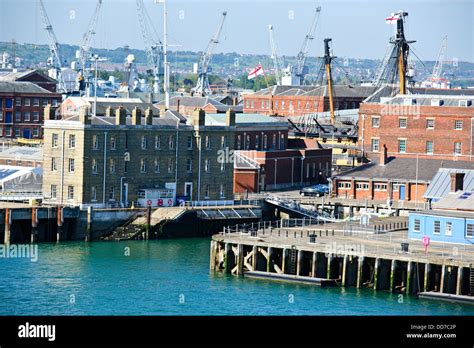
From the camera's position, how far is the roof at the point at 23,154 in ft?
340

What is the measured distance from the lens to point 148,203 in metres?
91.2

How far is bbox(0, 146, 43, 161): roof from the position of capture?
104 m

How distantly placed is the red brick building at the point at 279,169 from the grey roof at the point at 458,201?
27407mm

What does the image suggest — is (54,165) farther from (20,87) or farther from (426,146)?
(20,87)

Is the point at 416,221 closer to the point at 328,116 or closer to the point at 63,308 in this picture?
the point at 63,308

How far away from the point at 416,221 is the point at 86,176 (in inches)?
875

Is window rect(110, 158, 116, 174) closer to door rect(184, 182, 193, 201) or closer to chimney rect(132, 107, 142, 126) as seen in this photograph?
chimney rect(132, 107, 142, 126)

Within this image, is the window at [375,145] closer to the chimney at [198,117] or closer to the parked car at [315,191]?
the parked car at [315,191]

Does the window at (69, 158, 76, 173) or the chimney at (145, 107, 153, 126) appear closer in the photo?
the window at (69, 158, 76, 173)

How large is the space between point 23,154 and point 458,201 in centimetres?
3923

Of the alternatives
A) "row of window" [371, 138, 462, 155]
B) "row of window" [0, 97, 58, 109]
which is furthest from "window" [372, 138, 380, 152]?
"row of window" [0, 97, 58, 109]

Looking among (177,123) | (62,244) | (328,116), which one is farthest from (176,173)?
(328,116)

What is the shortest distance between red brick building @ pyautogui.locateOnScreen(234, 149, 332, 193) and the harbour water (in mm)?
25254

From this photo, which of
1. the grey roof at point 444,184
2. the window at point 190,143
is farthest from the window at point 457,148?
the grey roof at point 444,184
